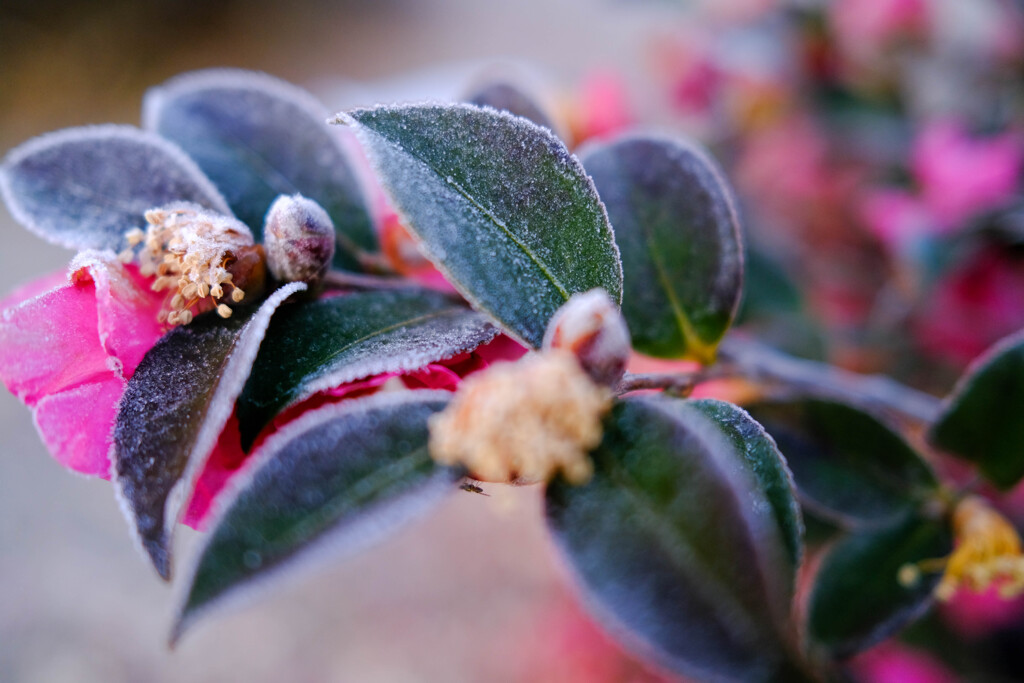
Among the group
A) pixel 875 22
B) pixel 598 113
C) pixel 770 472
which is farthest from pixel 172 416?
pixel 875 22

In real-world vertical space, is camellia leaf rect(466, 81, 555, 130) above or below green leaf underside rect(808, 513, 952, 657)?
above

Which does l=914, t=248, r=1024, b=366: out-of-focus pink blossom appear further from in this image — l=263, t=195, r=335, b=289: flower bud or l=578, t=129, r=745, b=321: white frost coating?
l=263, t=195, r=335, b=289: flower bud

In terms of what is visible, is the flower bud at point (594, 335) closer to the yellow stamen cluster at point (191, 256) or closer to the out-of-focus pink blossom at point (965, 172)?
the yellow stamen cluster at point (191, 256)

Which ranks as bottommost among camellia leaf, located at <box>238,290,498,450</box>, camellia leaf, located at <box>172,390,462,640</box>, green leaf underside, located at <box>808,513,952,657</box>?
green leaf underside, located at <box>808,513,952,657</box>

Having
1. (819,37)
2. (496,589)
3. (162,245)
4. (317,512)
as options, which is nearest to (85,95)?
(496,589)

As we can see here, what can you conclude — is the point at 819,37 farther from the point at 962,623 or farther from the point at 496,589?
the point at 496,589

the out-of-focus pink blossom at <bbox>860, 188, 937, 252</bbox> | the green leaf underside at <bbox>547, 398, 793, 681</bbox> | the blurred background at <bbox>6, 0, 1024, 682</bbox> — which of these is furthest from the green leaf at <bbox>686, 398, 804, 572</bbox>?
the out-of-focus pink blossom at <bbox>860, 188, 937, 252</bbox>

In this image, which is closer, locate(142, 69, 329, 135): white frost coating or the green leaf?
the green leaf

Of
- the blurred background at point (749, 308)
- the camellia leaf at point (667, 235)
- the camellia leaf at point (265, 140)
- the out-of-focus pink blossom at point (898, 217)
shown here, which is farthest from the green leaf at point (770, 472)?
the out-of-focus pink blossom at point (898, 217)
